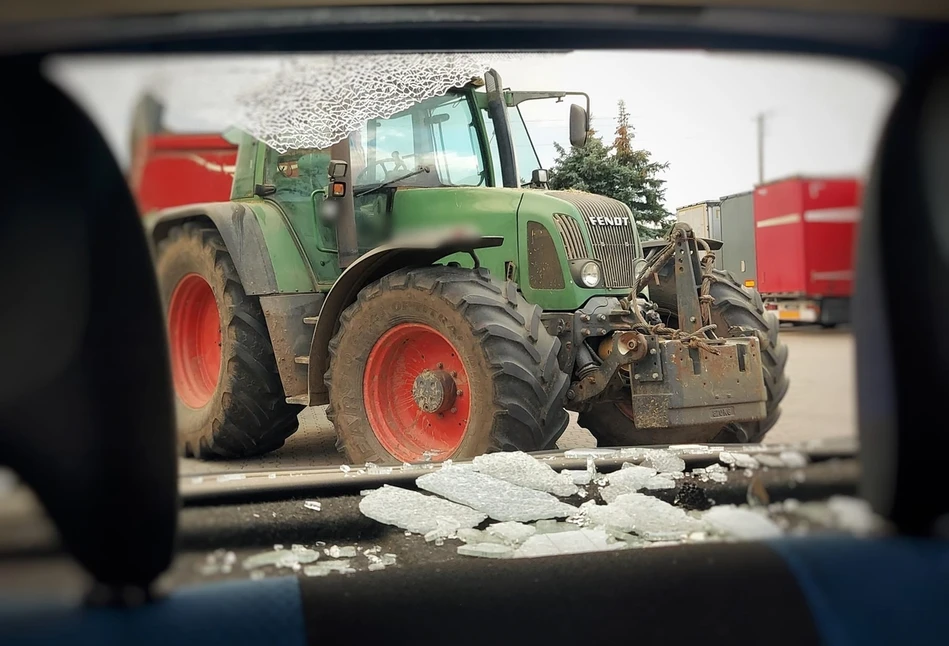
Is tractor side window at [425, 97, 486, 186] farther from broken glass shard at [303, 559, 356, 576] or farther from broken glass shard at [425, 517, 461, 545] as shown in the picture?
broken glass shard at [303, 559, 356, 576]

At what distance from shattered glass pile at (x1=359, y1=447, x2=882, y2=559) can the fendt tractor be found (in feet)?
0.42

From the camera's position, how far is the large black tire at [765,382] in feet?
6.16

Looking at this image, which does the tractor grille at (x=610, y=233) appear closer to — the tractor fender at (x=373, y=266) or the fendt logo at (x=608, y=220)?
the fendt logo at (x=608, y=220)

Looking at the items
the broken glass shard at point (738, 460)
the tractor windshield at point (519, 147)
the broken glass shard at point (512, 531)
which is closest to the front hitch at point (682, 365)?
the broken glass shard at point (738, 460)

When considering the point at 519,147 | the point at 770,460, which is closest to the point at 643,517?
the point at 770,460

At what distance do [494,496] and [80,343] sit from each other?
1.58 meters

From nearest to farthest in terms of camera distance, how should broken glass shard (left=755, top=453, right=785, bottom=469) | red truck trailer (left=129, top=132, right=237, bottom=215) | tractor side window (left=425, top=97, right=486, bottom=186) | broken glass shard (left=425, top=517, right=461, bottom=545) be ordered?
red truck trailer (left=129, top=132, right=237, bottom=215) < broken glass shard (left=755, top=453, right=785, bottom=469) < broken glass shard (left=425, top=517, right=461, bottom=545) < tractor side window (left=425, top=97, right=486, bottom=186)

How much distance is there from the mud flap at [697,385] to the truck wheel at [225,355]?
121cm

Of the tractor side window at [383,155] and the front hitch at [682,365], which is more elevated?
the tractor side window at [383,155]

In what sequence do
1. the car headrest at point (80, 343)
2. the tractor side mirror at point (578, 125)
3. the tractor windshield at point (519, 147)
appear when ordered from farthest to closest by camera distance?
the tractor windshield at point (519, 147) < the tractor side mirror at point (578, 125) < the car headrest at point (80, 343)

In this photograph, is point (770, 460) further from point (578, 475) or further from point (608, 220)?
point (608, 220)

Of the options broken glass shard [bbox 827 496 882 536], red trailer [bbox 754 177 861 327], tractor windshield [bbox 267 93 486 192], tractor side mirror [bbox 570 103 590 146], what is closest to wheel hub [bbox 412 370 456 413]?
tractor windshield [bbox 267 93 486 192]

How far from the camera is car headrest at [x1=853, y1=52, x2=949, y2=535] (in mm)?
1109

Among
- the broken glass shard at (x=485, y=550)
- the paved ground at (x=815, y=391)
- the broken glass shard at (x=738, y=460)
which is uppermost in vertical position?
the paved ground at (x=815, y=391)
